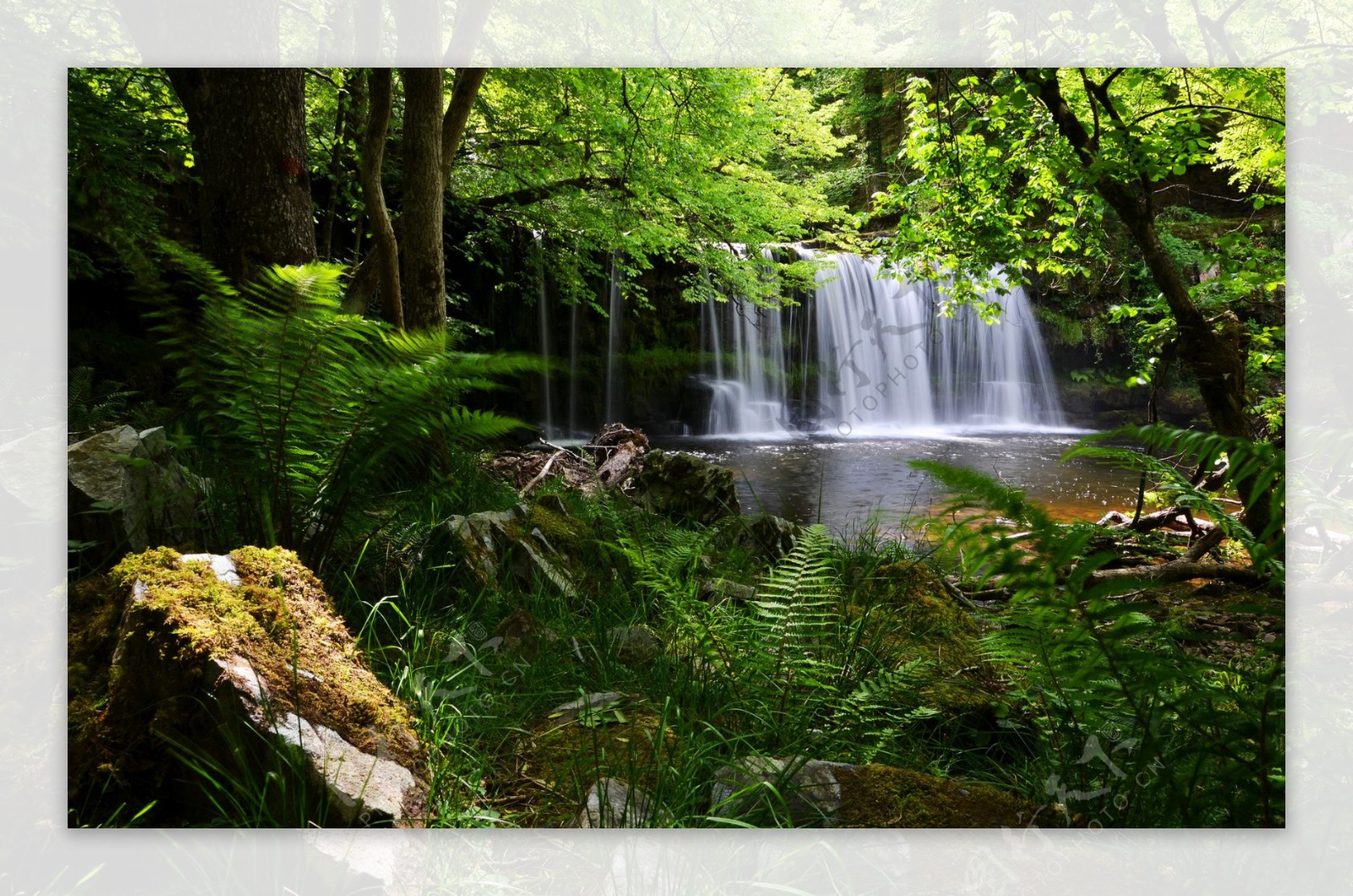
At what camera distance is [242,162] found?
2135mm

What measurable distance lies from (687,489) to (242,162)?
5.84 feet

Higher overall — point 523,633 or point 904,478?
point 904,478

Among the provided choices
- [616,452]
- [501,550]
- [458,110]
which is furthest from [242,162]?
[616,452]

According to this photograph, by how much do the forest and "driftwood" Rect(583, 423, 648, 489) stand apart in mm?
40

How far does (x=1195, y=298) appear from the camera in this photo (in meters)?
2.45

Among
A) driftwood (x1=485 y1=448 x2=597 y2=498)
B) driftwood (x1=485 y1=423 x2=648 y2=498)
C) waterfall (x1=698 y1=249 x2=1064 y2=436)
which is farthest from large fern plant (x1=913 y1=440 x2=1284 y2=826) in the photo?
driftwood (x1=485 y1=448 x2=597 y2=498)

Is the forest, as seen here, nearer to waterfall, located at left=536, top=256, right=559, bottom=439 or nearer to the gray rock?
the gray rock

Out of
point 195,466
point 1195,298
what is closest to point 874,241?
point 1195,298

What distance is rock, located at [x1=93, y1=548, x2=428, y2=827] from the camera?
3.38ft

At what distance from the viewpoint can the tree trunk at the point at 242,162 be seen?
2.11 m

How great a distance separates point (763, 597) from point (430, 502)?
42.7 inches

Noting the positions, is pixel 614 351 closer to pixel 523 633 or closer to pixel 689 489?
pixel 689 489

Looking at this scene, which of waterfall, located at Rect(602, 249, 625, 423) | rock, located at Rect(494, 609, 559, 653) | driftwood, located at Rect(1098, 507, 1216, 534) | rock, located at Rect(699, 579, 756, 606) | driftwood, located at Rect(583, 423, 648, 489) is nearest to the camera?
rock, located at Rect(494, 609, 559, 653)

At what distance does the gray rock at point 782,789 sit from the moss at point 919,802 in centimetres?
3
